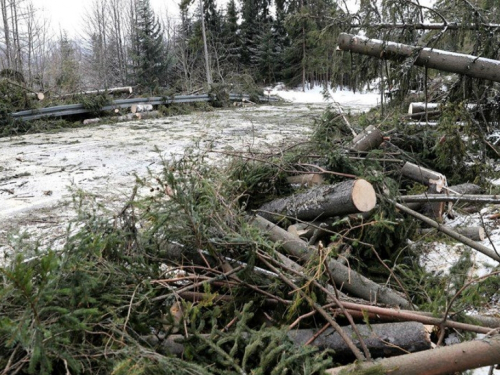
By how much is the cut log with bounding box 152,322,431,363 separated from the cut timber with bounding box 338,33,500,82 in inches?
160

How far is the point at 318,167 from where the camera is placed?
168 inches

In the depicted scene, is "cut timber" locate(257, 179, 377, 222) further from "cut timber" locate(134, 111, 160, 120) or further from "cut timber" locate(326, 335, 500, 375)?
"cut timber" locate(134, 111, 160, 120)

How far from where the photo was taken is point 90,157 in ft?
26.7

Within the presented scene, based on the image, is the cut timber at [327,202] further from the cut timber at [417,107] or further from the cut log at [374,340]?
the cut timber at [417,107]

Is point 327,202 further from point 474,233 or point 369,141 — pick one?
point 369,141

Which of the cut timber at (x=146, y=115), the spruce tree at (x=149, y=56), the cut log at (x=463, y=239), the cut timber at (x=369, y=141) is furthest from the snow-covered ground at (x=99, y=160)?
the spruce tree at (x=149, y=56)

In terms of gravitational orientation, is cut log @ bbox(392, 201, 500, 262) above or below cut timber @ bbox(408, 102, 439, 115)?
below

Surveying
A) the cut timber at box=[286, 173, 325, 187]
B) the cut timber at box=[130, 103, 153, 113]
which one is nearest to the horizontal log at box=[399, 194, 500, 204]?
the cut timber at box=[286, 173, 325, 187]

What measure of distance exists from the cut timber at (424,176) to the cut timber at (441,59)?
4.94 ft

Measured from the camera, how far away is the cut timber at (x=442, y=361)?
2.00 meters

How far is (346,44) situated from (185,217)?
4.52 m

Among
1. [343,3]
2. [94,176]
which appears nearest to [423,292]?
[94,176]

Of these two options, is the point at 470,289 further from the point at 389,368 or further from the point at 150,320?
the point at 150,320

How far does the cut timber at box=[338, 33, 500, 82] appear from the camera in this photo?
503 cm
